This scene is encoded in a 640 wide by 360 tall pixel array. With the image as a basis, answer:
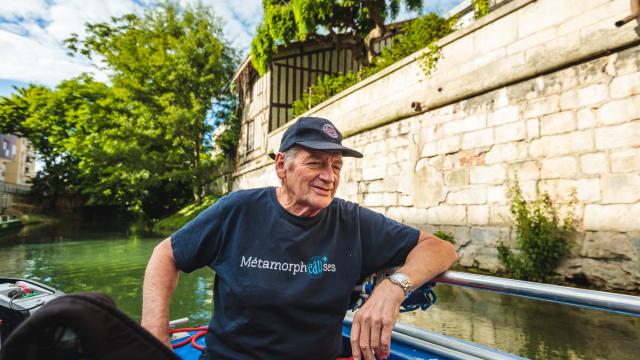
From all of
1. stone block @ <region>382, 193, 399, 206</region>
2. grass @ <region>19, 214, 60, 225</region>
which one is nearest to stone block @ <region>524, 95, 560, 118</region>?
stone block @ <region>382, 193, 399, 206</region>

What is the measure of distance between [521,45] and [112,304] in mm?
5676

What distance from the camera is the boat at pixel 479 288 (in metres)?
Answer: 1.05

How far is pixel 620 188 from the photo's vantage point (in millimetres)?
3826

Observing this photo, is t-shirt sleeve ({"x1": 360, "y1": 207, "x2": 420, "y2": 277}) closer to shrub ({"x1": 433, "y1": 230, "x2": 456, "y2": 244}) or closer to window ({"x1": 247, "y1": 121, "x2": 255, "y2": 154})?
shrub ({"x1": 433, "y1": 230, "x2": 456, "y2": 244})

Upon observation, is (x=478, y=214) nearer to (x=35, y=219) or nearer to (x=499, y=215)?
(x=499, y=215)

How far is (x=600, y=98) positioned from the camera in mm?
4055

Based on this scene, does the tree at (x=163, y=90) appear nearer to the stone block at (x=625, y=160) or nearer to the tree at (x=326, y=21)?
the tree at (x=326, y=21)

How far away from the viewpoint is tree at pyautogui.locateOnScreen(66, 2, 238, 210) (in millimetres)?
18344

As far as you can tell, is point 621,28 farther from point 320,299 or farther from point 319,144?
point 320,299

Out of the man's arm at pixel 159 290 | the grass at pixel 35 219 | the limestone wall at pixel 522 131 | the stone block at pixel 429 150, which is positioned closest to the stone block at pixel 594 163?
the limestone wall at pixel 522 131

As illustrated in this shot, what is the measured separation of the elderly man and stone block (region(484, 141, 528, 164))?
3.95 m

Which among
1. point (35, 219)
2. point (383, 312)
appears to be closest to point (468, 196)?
point (383, 312)

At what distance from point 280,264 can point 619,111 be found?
14.0 ft

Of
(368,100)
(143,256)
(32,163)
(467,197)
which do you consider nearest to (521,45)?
(467,197)
